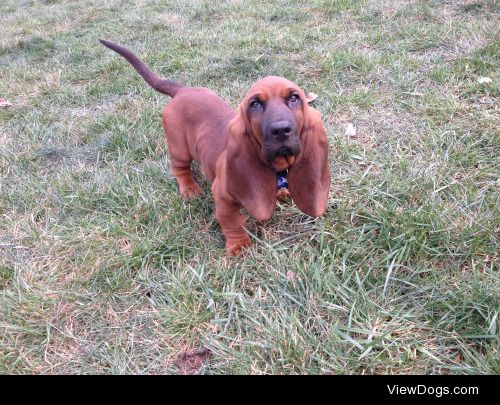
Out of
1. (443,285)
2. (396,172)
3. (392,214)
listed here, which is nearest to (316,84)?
(396,172)

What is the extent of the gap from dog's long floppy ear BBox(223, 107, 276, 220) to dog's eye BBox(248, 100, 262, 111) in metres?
0.08

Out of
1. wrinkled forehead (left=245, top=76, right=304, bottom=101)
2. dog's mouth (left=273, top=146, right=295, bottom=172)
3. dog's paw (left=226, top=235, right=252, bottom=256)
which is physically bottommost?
dog's paw (left=226, top=235, right=252, bottom=256)

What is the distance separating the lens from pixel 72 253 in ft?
9.43

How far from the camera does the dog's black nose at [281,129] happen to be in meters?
2.14

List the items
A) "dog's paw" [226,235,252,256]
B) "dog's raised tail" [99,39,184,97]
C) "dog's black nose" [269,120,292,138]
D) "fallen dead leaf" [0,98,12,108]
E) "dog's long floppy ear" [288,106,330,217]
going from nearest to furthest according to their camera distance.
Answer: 1. "dog's black nose" [269,120,292,138]
2. "dog's long floppy ear" [288,106,330,217]
3. "dog's paw" [226,235,252,256]
4. "dog's raised tail" [99,39,184,97]
5. "fallen dead leaf" [0,98,12,108]

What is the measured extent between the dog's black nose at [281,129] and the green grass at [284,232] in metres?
0.77

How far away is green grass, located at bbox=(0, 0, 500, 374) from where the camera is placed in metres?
2.14

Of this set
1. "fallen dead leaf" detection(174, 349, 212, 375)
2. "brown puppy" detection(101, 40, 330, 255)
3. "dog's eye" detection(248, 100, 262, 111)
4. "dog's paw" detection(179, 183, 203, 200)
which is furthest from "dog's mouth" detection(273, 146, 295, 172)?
"fallen dead leaf" detection(174, 349, 212, 375)

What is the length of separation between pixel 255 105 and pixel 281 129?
30 centimetres

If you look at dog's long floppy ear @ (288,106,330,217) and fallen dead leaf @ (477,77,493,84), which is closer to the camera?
dog's long floppy ear @ (288,106,330,217)

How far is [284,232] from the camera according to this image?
9.18 ft

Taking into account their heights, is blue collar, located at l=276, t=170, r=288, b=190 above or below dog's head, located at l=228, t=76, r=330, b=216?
below

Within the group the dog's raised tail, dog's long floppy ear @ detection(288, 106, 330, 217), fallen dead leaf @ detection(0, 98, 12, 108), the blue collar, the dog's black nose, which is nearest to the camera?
the dog's black nose

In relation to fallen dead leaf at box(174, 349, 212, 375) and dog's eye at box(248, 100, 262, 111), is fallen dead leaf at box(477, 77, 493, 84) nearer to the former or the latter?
dog's eye at box(248, 100, 262, 111)
